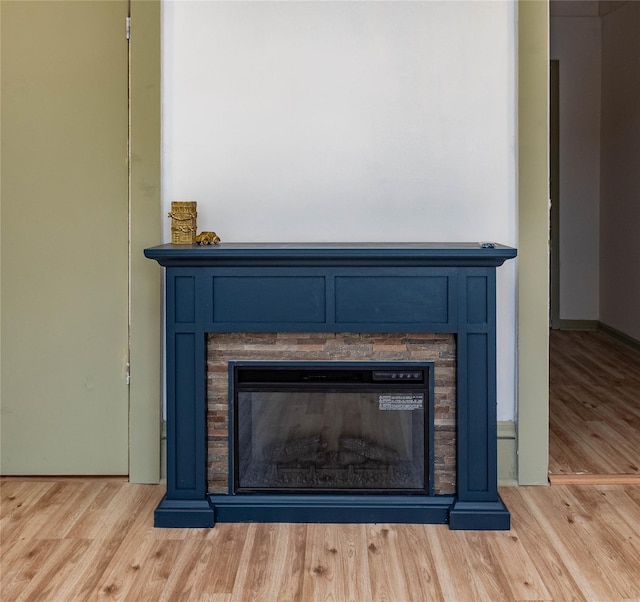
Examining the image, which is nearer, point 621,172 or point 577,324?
point 621,172

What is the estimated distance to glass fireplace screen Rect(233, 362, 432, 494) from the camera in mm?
2670

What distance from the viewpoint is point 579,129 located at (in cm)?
668

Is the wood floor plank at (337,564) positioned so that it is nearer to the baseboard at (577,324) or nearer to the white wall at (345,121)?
the white wall at (345,121)

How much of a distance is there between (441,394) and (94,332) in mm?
1475

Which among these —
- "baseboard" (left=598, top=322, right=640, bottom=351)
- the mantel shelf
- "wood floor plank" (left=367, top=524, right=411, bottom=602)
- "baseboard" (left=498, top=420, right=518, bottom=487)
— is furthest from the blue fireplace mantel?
"baseboard" (left=598, top=322, right=640, bottom=351)

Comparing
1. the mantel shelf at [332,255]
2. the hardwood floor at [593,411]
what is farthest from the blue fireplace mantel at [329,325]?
the hardwood floor at [593,411]

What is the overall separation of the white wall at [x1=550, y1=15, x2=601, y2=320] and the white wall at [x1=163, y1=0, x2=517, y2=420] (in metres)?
4.06

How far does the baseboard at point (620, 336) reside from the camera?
577cm

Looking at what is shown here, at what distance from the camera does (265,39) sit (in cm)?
294

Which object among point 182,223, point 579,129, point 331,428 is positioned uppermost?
point 579,129

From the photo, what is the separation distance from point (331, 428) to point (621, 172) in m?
4.51

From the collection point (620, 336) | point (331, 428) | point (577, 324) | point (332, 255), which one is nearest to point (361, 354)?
point (331, 428)

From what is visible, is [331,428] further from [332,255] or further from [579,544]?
[579,544]

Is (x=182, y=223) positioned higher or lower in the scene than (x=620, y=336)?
higher
